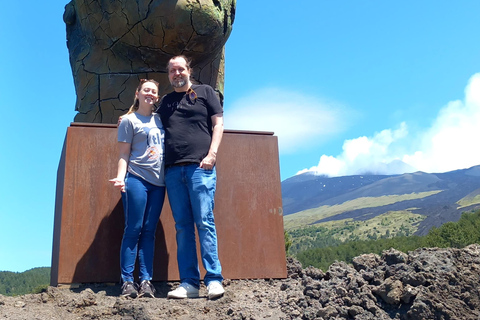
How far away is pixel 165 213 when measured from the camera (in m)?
4.14

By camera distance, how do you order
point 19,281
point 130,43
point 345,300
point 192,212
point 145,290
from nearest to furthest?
1. point 345,300
2. point 145,290
3. point 192,212
4. point 130,43
5. point 19,281

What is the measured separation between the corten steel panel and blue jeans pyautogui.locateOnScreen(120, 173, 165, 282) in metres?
0.43

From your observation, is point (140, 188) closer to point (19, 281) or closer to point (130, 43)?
point (130, 43)

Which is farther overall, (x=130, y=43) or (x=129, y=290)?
(x=130, y=43)

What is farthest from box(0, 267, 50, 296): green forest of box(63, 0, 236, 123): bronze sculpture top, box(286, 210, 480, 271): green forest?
box(63, 0, 236, 123): bronze sculpture top

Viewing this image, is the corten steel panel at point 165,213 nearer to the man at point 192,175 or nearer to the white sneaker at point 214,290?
the man at point 192,175

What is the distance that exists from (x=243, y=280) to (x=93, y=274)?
1.13m

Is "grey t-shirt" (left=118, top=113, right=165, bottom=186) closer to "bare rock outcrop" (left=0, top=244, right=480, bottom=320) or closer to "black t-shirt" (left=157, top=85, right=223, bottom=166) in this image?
"black t-shirt" (left=157, top=85, right=223, bottom=166)

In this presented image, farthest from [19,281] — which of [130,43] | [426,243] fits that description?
[130,43]

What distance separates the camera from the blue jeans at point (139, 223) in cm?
354

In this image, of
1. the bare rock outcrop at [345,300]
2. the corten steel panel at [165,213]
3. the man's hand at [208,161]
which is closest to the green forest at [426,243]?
the corten steel panel at [165,213]

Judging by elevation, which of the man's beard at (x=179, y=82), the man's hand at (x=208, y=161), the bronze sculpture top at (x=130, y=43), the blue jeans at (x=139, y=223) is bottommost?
the blue jeans at (x=139, y=223)

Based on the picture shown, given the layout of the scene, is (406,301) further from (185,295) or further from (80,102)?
(80,102)

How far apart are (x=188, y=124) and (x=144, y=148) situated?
0.34 meters
